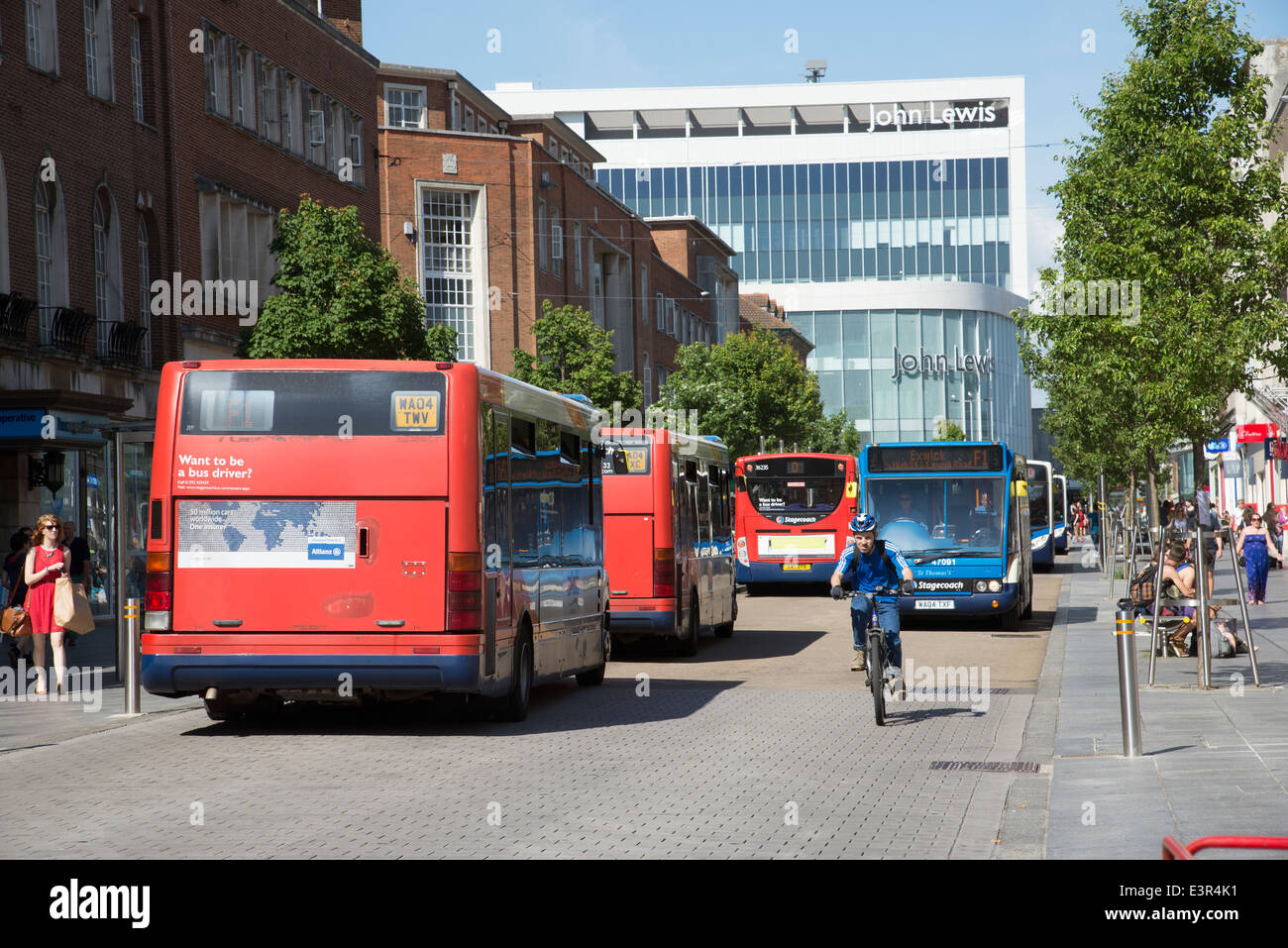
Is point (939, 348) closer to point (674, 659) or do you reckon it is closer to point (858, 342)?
point (858, 342)

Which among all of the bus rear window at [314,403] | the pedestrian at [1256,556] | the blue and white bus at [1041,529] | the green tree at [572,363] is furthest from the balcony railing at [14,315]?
the blue and white bus at [1041,529]

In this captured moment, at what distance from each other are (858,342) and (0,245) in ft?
275

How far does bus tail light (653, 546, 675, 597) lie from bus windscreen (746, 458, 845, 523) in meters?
15.3

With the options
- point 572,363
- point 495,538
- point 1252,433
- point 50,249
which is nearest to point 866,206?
point 572,363

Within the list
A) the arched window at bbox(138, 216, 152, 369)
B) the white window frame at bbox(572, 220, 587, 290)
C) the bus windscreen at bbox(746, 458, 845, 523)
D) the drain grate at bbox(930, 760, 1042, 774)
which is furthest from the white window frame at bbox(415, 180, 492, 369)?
Result: the drain grate at bbox(930, 760, 1042, 774)

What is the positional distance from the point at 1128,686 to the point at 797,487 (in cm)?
2389

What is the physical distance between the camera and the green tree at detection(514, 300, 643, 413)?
45.9 meters

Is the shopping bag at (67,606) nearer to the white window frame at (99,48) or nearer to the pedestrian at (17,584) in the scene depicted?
the pedestrian at (17,584)

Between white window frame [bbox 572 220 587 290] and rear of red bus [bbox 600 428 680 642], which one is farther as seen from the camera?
white window frame [bbox 572 220 587 290]

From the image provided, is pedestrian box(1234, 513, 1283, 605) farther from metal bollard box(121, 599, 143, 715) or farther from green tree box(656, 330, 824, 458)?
green tree box(656, 330, 824, 458)

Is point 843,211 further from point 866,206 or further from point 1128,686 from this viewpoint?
point 1128,686
